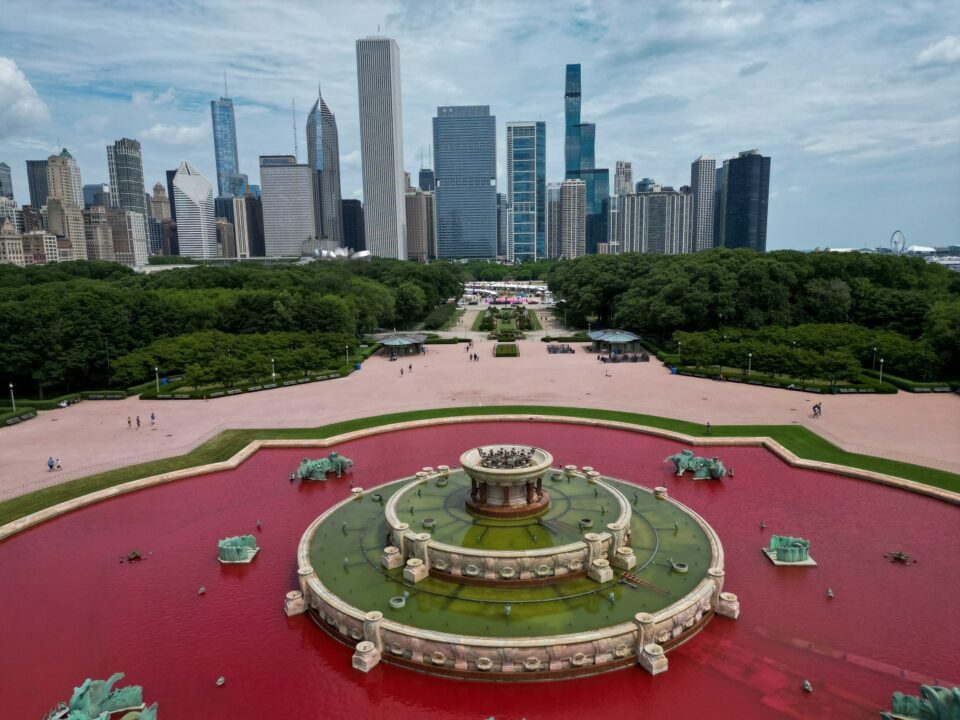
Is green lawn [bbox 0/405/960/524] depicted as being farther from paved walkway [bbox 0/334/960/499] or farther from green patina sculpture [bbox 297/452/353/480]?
green patina sculpture [bbox 297/452/353/480]

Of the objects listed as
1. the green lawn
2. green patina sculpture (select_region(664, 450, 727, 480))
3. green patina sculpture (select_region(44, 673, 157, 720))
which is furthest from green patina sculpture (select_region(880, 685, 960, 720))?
the green lawn

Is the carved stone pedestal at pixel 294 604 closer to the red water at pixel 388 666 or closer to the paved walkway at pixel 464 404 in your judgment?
the red water at pixel 388 666

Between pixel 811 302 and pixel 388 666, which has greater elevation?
pixel 811 302

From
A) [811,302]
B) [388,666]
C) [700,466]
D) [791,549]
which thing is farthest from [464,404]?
[811,302]

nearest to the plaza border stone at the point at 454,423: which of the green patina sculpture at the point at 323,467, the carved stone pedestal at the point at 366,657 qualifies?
the green patina sculpture at the point at 323,467

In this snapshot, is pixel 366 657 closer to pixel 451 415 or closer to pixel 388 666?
pixel 388 666

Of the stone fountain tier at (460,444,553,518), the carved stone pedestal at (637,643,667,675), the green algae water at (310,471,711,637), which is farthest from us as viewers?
the stone fountain tier at (460,444,553,518)

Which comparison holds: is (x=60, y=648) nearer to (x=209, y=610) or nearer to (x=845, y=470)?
(x=209, y=610)
